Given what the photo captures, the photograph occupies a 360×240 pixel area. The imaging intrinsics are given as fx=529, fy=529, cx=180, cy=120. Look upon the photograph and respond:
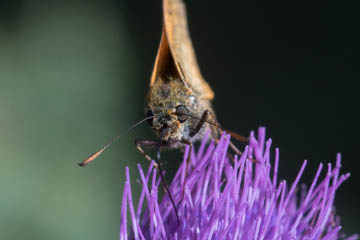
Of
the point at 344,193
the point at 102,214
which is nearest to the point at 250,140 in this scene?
the point at 102,214

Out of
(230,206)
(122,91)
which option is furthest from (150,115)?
(122,91)

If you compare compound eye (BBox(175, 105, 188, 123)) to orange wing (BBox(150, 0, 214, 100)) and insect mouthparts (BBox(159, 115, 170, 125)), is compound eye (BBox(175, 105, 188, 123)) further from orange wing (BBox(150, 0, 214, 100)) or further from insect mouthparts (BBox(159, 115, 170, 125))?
orange wing (BBox(150, 0, 214, 100))

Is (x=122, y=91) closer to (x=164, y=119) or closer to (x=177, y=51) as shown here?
(x=177, y=51)

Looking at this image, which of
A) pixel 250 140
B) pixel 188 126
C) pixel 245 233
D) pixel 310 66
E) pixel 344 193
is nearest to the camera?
pixel 245 233

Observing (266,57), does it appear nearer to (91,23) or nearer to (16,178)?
(91,23)

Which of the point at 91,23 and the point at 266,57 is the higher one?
the point at 91,23

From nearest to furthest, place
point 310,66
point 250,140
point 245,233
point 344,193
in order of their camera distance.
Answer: point 245,233 < point 250,140 < point 344,193 < point 310,66
